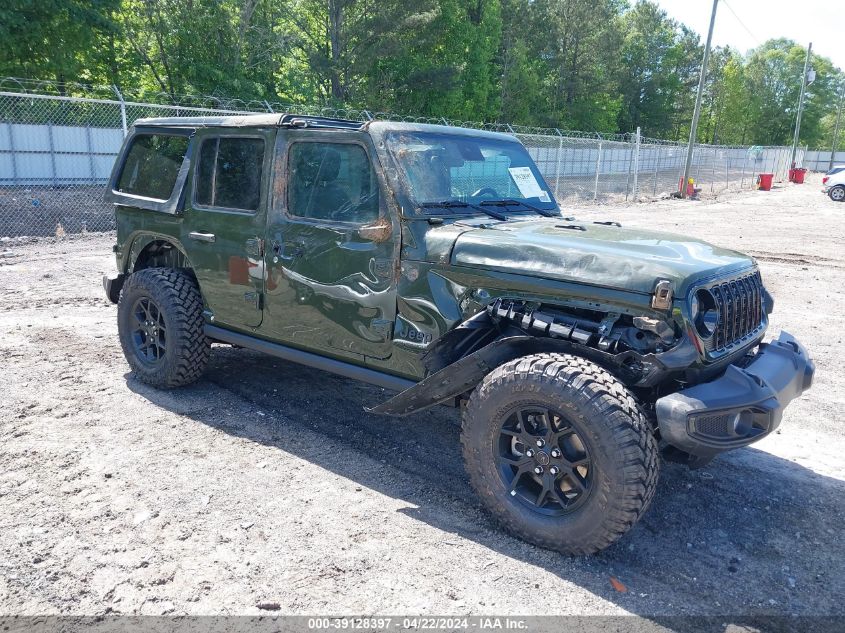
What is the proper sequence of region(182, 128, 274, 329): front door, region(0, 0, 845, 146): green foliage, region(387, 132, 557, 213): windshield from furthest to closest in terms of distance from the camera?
region(0, 0, 845, 146): green foliage
region(182, 128, 274, 329): front door
region(387, 132, 557, 213): windshield

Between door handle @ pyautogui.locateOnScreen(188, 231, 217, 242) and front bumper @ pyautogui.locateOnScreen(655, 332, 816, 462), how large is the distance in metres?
3.24

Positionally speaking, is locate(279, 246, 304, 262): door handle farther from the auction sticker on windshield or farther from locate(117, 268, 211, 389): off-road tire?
the auction sticker on windshield

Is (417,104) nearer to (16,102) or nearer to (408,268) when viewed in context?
(16,102)

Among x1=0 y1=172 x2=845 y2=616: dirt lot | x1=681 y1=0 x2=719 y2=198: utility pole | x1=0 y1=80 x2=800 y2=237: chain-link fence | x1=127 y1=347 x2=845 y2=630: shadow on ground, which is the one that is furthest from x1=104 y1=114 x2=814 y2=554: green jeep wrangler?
x1=681 y1=0 x2=719 y2=198: utility pole

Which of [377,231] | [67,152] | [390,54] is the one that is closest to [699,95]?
[390,54]

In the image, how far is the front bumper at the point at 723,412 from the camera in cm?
301

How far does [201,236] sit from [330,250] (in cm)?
128

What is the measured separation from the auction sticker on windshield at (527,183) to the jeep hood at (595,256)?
725mm

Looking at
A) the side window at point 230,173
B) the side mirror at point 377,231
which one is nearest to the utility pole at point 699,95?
the side window at point 230,173

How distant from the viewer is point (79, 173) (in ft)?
65.3

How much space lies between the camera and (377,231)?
13.0 ft

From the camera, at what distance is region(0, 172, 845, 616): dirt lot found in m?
2.99

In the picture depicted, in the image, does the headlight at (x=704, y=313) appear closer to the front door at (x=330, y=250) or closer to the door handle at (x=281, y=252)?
the front door at (x=330, y=250)

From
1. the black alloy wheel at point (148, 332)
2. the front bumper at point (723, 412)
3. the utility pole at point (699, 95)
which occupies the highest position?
the utility pole at point (699, 95)
